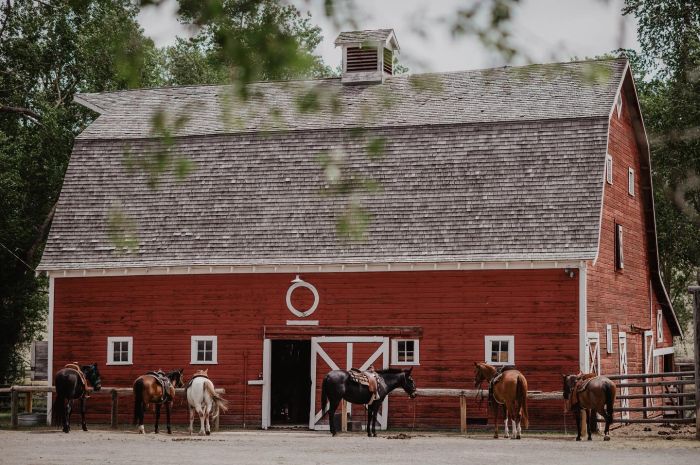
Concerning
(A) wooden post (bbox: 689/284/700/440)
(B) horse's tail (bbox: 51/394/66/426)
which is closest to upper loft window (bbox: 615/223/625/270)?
(A) wooden post (bbox: 689/284/700/440)

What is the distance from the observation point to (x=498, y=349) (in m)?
24.8

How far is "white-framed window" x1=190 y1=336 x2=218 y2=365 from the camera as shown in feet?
86.5

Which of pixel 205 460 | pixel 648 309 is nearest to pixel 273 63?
pixel 205 460

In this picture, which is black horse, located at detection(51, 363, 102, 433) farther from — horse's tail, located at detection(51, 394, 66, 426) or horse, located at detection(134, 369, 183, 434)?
horse, located at detection(134, 369, 183, 434)

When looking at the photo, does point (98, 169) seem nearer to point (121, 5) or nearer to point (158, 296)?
point (158, 296)

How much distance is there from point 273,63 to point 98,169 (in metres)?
24.4

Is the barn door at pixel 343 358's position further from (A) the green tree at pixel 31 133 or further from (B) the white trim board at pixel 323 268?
(A) the green tree at pixel 31 133

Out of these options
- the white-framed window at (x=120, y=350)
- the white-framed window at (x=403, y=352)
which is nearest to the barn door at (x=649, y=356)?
the white-framed window at (x=403, y=352)

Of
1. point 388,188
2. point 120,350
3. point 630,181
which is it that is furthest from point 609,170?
point 120,350

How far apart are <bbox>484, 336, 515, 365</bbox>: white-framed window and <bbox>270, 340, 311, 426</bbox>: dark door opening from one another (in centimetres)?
444

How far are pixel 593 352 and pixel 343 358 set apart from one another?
534cm

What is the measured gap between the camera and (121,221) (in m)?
5.15

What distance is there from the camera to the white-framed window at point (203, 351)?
26359 millimetres

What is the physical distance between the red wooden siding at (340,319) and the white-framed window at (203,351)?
0.14 m
